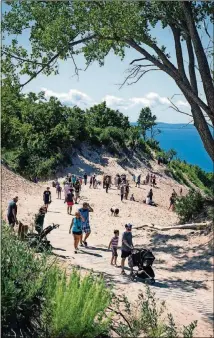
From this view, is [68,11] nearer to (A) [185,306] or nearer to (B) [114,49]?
(B) [114,49]

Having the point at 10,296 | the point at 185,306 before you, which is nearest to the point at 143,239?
the point at 185,306

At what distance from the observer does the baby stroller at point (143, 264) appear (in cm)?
841

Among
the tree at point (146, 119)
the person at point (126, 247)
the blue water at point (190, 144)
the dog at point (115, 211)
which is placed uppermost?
the tree at point (146, 119)

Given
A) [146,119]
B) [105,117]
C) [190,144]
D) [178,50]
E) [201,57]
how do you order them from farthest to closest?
[146,119] < [105,117] < [190,144] < [178,50] < [201,57]

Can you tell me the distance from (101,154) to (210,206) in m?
28.5

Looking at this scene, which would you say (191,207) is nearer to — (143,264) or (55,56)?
(143,264)

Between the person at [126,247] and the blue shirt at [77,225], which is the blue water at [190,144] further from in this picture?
the blue shirt at [77,225]

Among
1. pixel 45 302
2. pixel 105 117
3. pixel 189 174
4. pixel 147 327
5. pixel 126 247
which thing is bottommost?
pixel 147 327

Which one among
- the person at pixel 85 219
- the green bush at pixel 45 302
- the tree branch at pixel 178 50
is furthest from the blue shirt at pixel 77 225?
the tree branch at pixel 178 50

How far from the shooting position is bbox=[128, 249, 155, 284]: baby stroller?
841 centimetres

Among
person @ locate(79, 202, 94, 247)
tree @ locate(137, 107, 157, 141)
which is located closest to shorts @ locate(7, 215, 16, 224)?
person @ locate(79, 202, 94, 247)

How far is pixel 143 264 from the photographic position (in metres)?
8.49

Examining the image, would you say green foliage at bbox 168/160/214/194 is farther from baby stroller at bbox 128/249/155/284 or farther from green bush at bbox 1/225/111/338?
green bush at bbox 1/225/111/338

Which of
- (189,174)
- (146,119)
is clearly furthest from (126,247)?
(146,119)
